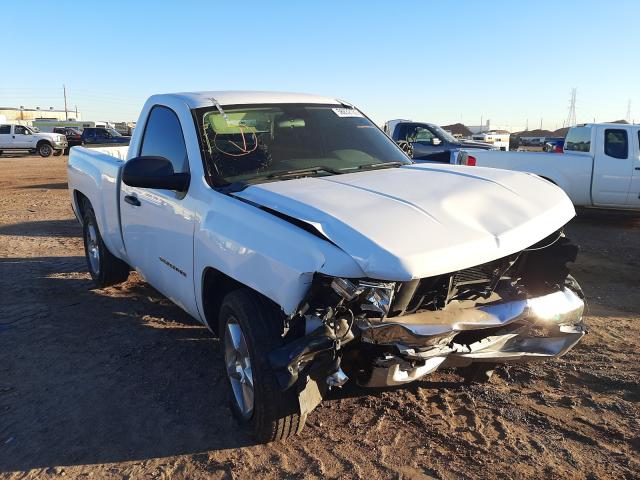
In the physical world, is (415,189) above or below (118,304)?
above

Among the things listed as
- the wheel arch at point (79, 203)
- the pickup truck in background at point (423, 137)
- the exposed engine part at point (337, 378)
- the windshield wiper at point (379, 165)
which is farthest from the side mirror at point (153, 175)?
the pickup truck in background at point (423, 137)

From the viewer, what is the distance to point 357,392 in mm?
3816

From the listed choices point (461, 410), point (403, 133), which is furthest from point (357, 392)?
point (403, 133)

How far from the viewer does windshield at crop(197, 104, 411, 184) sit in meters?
3.90

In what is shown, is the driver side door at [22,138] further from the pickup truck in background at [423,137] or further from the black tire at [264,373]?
the black tire at [264,373]

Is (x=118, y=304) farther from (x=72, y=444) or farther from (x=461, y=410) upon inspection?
(x=461, y=410)

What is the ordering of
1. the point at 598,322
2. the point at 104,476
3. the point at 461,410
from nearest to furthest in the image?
the point at 104,476 < the point at 461,410 < the point at 598,322

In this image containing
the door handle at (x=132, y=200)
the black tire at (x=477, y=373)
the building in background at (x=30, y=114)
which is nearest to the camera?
the black tire at (x=477, y=373)

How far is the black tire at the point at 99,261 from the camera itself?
6008 mm

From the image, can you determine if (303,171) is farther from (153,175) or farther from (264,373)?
(264,373)

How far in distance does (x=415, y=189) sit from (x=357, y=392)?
1396mm

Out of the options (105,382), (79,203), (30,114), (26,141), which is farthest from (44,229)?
(30,114)

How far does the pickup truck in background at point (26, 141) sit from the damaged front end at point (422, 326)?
34309 millimetres

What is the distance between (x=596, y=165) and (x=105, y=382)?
9772mm
